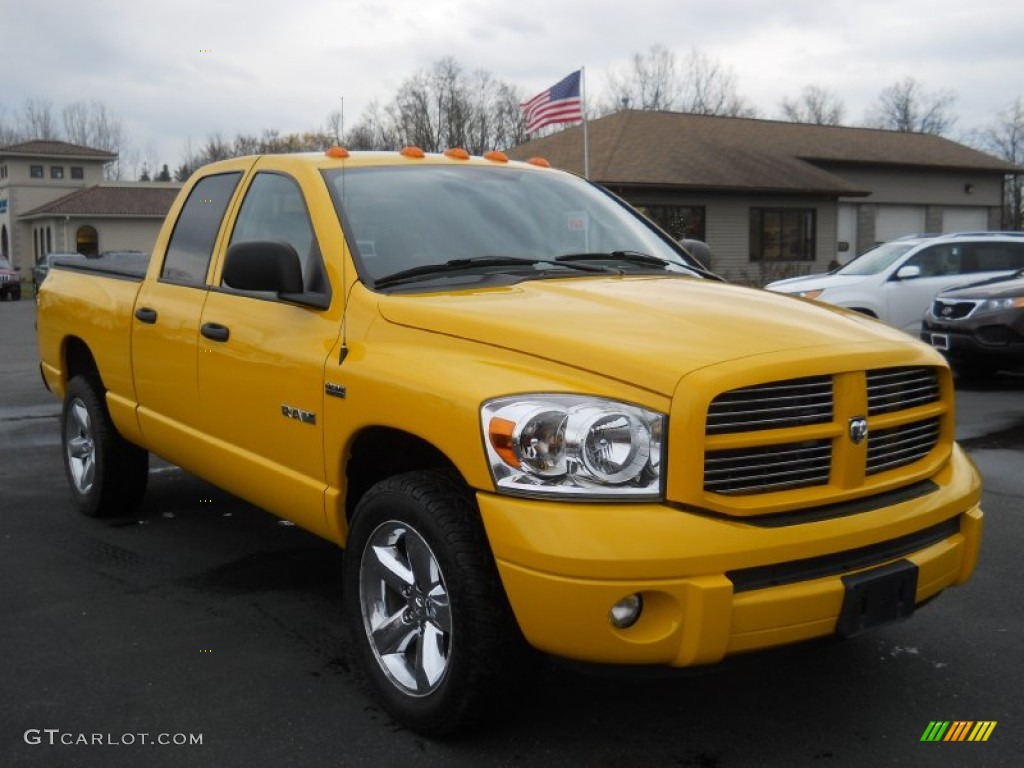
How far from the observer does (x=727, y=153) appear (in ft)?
102

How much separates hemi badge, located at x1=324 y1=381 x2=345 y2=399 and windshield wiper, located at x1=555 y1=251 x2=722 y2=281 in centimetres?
106

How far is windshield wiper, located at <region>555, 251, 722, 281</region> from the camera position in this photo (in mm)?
4227

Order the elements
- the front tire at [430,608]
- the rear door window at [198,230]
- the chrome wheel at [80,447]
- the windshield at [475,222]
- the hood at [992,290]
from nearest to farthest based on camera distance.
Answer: the front tire at [430,608] → the windshield at [475,222] → the rear door window at [198,230] → the chrome wheel at [80,447] → the hood at [992,290]

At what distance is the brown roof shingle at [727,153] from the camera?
28734 millimetres

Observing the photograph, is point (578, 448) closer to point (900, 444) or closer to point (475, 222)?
point (900, 444)

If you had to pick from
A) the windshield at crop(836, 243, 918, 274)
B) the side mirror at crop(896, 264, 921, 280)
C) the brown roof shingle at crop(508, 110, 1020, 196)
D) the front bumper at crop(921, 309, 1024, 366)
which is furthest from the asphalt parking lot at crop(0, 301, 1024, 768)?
the brown roof shingle at crop(508, 110, 1020, 196)

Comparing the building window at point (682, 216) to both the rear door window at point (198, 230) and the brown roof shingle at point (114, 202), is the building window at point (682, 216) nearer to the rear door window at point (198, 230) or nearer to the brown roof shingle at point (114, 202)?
the rear door window at point (198, 230)

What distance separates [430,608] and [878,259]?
1176 centimetres

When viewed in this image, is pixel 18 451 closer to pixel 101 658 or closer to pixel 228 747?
pixel 101 658

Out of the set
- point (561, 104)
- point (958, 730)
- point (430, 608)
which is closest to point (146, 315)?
point (430, 608)

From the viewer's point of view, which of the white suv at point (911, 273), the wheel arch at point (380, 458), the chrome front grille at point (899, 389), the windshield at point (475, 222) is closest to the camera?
the chrome front grille at point (899, 389)

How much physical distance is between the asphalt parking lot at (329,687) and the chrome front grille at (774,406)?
2.12 feet

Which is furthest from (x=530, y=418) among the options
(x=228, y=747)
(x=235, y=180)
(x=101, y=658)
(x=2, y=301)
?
(x=2, y=301)

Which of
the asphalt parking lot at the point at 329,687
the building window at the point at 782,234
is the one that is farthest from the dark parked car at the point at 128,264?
the building window at the point at 782,234
